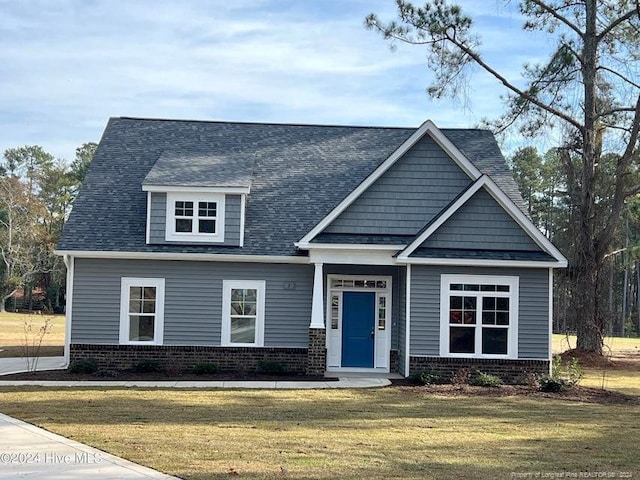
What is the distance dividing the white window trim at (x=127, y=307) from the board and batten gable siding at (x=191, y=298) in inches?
4.1

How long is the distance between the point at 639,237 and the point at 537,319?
2249 inches

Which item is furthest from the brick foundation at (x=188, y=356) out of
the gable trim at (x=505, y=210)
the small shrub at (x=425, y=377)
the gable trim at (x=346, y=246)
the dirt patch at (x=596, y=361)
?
the dirt patch at (x=596, y=361)

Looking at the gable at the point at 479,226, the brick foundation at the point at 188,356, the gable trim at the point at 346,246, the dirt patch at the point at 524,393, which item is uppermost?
the gable at the point at 479,226

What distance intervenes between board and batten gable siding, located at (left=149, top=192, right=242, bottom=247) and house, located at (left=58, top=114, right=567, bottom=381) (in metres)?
0.03

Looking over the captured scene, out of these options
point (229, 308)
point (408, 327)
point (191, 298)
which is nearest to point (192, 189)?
point (191, 298)

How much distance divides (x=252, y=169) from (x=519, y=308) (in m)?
8.46

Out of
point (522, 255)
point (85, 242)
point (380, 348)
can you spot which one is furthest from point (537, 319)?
point (85, 242)

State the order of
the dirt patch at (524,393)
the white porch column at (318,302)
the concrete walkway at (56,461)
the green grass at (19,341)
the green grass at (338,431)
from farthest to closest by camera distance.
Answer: the green grass at (19,341) < the white porch column at (318,302) < the dirt patch at (524,393) < the green grass at (338,431) < the concrete walkway at (56,461)

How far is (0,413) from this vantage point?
12.8 metres

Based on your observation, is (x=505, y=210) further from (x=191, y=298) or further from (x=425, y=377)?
(x=191, y=298)

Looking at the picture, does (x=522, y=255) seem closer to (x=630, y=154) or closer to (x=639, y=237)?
(x=630, y=154)

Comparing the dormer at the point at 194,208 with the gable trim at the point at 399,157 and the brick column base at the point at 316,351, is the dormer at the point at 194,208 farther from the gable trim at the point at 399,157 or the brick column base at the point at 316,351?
the brick column base at the point at 316,351

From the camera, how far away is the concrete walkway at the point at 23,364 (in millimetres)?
20100

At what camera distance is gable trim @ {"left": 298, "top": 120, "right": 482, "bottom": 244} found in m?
20.3
